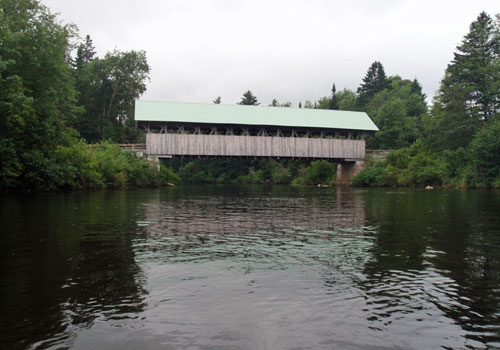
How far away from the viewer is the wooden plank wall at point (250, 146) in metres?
40.7

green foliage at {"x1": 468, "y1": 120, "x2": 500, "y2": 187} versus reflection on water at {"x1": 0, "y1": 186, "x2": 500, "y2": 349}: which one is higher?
green foliage at {"x1": 468, "y1": 120, "x2": 500, "y2": 187}

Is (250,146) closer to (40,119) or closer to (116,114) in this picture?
(40,119)

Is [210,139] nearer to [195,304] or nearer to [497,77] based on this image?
[497,77]

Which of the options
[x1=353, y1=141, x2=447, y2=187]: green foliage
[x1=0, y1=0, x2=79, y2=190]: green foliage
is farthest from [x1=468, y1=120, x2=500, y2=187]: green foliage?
[x1=0, y1=0, x2=79, y2=190]: green foliage

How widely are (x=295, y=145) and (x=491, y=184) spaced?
18.7 metres

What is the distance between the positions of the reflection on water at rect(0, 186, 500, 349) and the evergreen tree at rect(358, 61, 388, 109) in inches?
2806

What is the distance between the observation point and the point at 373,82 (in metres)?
77.9

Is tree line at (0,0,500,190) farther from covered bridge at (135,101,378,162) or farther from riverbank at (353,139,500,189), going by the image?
covered bridge at (135,101,378,162)

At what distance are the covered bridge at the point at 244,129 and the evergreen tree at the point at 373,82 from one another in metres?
31.9

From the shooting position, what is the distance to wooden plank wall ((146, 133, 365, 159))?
40.7 m

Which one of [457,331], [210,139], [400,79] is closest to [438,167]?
[210,139]

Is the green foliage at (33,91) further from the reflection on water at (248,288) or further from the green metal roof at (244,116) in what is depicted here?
the reflection on water at (248,288)

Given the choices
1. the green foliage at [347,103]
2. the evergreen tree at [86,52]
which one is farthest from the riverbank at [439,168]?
the evergreen tree at [86,52]

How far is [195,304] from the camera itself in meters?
4.26
